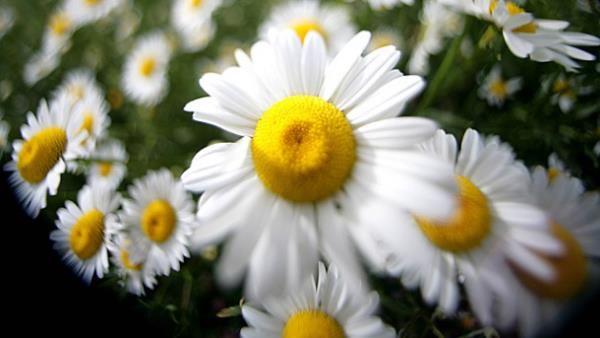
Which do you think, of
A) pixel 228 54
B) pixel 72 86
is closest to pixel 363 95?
pixel 228 54

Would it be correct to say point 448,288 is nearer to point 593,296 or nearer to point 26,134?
point 593,296

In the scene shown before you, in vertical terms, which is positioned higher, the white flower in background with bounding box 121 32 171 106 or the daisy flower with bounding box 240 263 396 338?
the white flower in background with bounding box 121 32 171 106

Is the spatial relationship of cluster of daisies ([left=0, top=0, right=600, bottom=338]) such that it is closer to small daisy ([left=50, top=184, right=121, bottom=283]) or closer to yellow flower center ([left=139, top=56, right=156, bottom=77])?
small daisy ([left=50, top=184, right=121, bottom=283])

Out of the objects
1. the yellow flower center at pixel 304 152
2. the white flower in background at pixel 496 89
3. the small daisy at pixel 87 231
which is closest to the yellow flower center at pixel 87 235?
the small daisy at pixel 87 231

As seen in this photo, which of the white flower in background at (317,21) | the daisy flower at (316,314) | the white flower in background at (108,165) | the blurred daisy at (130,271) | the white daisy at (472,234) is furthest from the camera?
the white flower in background at (317,21)

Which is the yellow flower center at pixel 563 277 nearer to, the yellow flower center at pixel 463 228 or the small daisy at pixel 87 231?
the yellow flower center at pixel 463 228

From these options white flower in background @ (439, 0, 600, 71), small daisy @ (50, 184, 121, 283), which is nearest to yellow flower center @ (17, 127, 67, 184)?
small daisy @ (50, 184, 121, 283)
